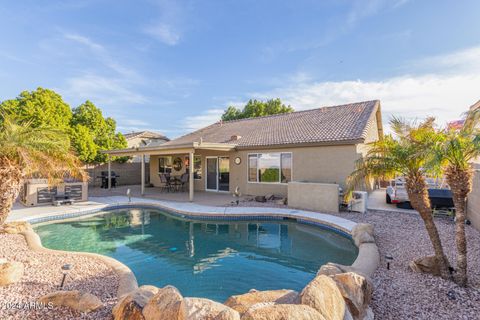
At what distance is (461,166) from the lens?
4.02m

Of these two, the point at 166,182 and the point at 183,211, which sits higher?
the point at 166,182

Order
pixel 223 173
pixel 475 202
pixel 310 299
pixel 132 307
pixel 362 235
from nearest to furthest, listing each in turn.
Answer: pixel 310 299 → pixel 132 307 → pixel 362 235 → pixel 475 202 → pixel 223 173

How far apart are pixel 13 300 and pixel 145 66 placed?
14.0 metres

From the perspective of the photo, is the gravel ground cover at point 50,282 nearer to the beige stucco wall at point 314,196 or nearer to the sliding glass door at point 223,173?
the beige stucco wall at point 314,196

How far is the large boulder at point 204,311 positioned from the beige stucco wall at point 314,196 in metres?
8.31

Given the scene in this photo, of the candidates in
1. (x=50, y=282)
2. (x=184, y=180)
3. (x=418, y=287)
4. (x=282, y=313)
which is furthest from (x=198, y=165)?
(x=282, y=313)

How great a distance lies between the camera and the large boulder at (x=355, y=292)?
3.12m

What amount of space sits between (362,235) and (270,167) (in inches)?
285

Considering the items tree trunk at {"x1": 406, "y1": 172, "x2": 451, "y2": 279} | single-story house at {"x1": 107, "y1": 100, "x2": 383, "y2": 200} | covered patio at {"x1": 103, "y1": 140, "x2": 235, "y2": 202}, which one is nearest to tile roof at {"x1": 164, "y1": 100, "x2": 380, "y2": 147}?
single-story house at {"x1": 107, "y1": 100, "x2": 383, "y2": 200}

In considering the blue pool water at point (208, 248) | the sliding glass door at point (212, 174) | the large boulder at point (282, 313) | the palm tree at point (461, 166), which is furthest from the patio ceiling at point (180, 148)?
the large boulder at point (282, 313)

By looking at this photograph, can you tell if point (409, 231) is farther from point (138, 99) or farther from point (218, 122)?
point (138, 99)

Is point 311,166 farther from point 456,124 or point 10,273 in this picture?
point 10,273

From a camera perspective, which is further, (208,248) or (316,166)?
(316,166)

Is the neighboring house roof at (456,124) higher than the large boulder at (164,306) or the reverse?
higher
